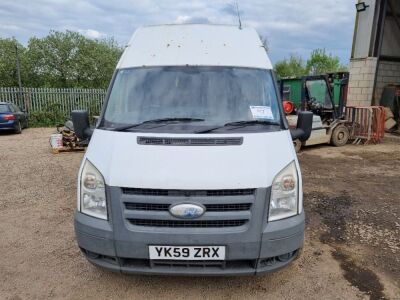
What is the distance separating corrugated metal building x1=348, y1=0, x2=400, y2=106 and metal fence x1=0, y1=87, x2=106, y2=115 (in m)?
14.0

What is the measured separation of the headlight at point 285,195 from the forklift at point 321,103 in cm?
769

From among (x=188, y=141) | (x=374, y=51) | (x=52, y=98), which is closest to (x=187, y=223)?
(x=188, y=141)

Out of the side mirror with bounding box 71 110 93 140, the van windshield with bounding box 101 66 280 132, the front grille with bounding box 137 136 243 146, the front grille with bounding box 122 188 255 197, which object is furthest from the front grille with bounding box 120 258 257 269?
the side mirror with bounding box 71 110 93 140

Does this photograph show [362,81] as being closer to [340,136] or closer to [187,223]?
[340,136]

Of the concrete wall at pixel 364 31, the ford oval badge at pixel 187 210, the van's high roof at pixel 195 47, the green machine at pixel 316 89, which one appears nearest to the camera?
the ford oval badge at pixel 187 210

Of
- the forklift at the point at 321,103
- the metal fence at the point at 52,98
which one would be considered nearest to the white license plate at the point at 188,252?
the forklift at the point at 321,103

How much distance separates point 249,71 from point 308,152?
7.35m

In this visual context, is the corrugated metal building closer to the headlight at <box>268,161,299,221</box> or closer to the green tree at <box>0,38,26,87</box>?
the headlight at <box>268,161,299,221</box>

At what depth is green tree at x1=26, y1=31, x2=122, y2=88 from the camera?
958 inches

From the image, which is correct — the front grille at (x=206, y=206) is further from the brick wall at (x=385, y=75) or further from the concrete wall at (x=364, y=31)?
the brick wall at (x=385, y=75)

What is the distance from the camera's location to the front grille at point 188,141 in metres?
2.90

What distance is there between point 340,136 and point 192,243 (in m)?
9.83

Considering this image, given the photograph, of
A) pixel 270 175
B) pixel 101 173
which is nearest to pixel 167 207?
pixel 101 173

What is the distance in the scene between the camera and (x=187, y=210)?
2611mm
